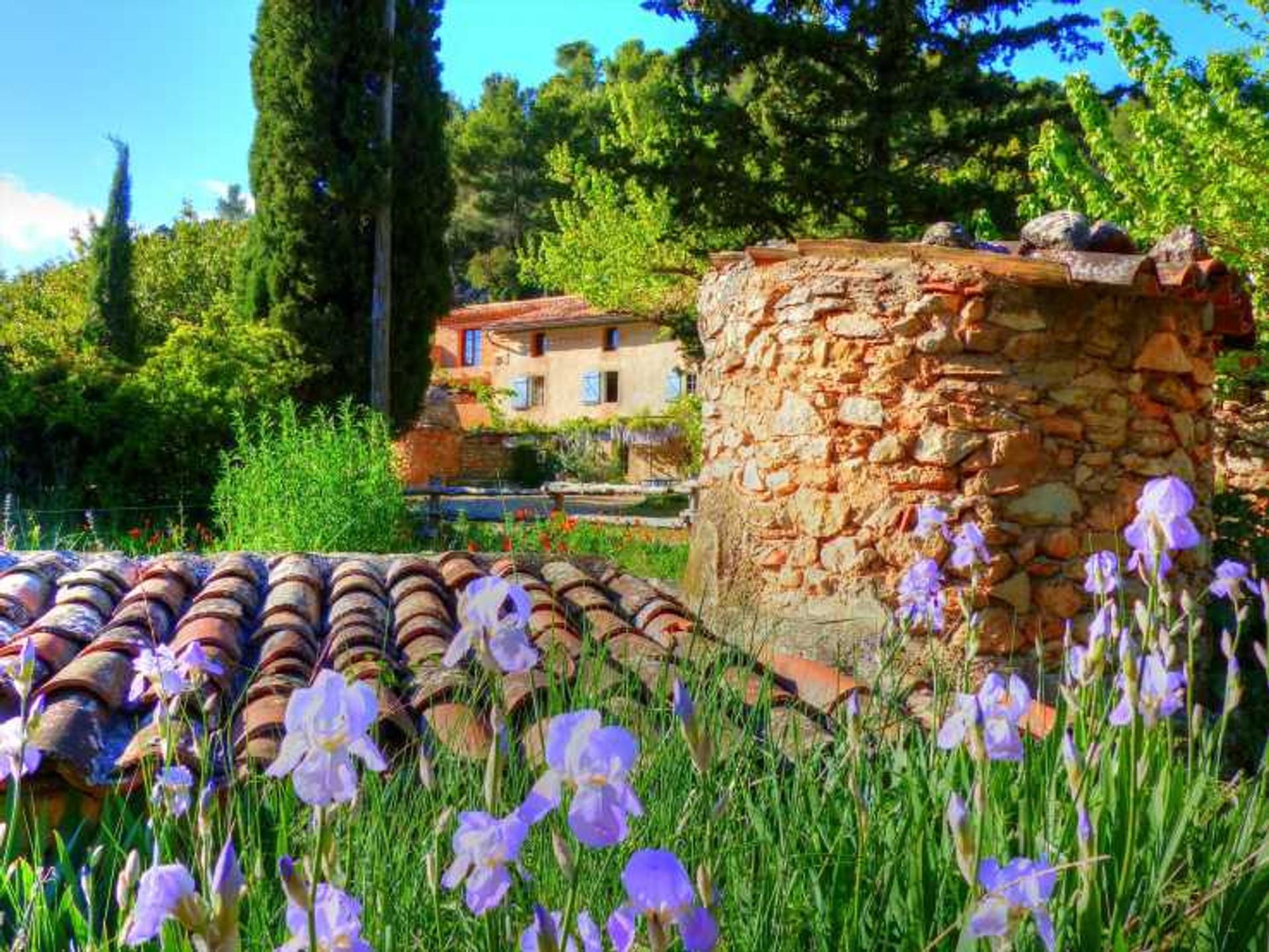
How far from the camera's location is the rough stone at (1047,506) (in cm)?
529

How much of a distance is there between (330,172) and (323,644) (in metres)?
10.5

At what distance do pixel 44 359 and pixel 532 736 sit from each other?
10.7 meters

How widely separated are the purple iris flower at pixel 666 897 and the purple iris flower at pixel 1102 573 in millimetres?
1402

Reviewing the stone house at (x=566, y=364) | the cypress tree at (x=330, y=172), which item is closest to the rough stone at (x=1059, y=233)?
the cypress tree at (x=330, y=172)

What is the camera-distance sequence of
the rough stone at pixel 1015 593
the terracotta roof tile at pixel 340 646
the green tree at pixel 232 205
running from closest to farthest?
the terracotta roof tile at pixel 340 646, the rough stone at pixel 1015 593, the green tree at pixel 232 205

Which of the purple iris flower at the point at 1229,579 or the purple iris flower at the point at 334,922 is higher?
the purple iris flower at the point at 1229,579

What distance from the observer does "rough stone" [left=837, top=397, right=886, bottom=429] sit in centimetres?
526

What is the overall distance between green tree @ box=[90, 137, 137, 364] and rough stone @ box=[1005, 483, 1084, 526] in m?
19.2

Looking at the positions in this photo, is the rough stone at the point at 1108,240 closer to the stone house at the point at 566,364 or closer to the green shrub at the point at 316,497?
the green shrub at the point at 316,497

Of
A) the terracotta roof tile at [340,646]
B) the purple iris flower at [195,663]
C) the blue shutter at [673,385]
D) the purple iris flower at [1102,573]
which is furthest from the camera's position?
the blue shutter at [673,385]

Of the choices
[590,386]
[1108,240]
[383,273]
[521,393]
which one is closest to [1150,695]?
[1108,240]

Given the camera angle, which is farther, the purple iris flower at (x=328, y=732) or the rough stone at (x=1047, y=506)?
the rough stone at (x=1047, y=506)

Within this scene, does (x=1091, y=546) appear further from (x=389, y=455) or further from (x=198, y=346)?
(x=198, y=346)

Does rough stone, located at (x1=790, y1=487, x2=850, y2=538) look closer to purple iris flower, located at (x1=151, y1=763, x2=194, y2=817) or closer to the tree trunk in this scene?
purple iris flower, located at (x1=151, y1=763, x2=194, y2=817)
